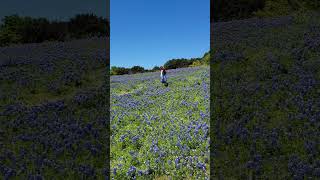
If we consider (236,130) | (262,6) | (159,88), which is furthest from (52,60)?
(262,6)

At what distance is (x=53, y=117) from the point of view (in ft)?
41.4

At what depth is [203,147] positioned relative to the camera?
1064cm

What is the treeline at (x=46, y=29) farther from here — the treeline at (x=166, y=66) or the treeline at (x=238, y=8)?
the treeline at (x=238, y=8)

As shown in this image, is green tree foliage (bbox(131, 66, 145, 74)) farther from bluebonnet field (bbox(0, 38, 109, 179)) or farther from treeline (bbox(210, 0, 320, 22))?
bluebonnet field (bbox(0, 38, 109, 179))

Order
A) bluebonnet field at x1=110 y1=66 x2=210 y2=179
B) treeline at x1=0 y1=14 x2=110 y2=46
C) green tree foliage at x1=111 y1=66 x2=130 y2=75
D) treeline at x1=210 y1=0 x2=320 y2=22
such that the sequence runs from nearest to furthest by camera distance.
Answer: bluebonnet field at x1=110 y1=66 x2=210 y2=179, treeline at x1=0 y1=14 x2=110 y2=46, green tree foliage at x1=111 y1=66 x2=130 y2=75, treeline at x1=210 y1=0 x2=320 y2=22

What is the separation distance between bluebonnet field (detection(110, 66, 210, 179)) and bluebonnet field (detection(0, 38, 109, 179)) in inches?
18.0

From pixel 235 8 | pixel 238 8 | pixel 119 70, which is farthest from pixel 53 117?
pixel 238 8

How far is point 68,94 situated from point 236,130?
665cm

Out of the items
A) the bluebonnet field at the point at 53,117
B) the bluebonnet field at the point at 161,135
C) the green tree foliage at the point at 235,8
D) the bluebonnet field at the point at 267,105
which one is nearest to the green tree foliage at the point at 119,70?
the green tree foliage at the point at 235,8

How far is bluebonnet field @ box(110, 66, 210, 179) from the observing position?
381 inches

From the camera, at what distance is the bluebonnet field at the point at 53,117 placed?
954 centimetres

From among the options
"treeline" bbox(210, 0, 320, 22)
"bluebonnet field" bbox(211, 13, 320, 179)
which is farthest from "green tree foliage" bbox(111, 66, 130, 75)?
"bluebonnet field" bbox(211, 13, 320, 179)

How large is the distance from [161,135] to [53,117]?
2.76 m

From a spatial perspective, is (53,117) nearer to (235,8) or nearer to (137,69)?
(137,69)
